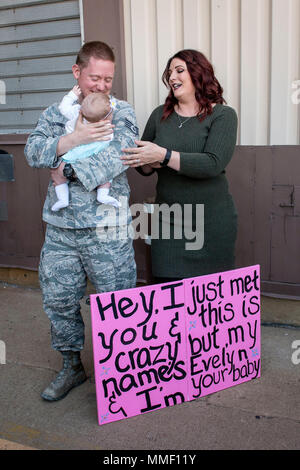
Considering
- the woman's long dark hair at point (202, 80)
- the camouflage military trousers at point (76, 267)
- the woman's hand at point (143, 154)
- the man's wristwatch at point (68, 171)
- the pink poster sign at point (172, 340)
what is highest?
the woman's long dark hair at point (202, 80)

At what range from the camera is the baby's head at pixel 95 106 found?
2.39m

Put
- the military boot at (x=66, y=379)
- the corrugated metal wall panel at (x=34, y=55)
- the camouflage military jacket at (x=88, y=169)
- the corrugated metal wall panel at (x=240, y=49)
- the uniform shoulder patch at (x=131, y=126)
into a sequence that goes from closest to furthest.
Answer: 1. the camouflage military jacket at (x=88, y=169)
2. the uniform shoulder patch at (x=131, y=126)
3. the military boot at (x=66, y=379)
4. the corrugated metal wall panel at (x=240, y=49)
5. the corrugated metal wall panel at (x=34, y=55)

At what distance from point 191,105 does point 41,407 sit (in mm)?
1954

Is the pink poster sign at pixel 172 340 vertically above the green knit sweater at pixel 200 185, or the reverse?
the green knit sweater at pixel 200 185

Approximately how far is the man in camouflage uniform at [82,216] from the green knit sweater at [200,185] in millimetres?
285

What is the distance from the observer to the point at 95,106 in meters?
2.39

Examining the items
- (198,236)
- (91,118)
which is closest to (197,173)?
(198,236)

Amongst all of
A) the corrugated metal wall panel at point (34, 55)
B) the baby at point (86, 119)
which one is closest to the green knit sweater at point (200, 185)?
the baby at point (86, 119)

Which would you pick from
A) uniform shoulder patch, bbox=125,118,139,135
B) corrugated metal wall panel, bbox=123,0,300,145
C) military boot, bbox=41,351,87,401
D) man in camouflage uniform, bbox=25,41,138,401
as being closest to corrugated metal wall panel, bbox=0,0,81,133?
corrugated metal wall panel, bbox=123,0,300,145

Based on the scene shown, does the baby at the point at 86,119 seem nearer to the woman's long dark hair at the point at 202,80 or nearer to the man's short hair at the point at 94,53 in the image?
the man's short hair at the point at 94,53

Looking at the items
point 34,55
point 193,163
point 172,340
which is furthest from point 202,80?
point 34,55

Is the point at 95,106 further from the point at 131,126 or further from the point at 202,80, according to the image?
the point at 202,80

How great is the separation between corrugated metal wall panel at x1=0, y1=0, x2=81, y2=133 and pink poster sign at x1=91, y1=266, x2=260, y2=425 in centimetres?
258
